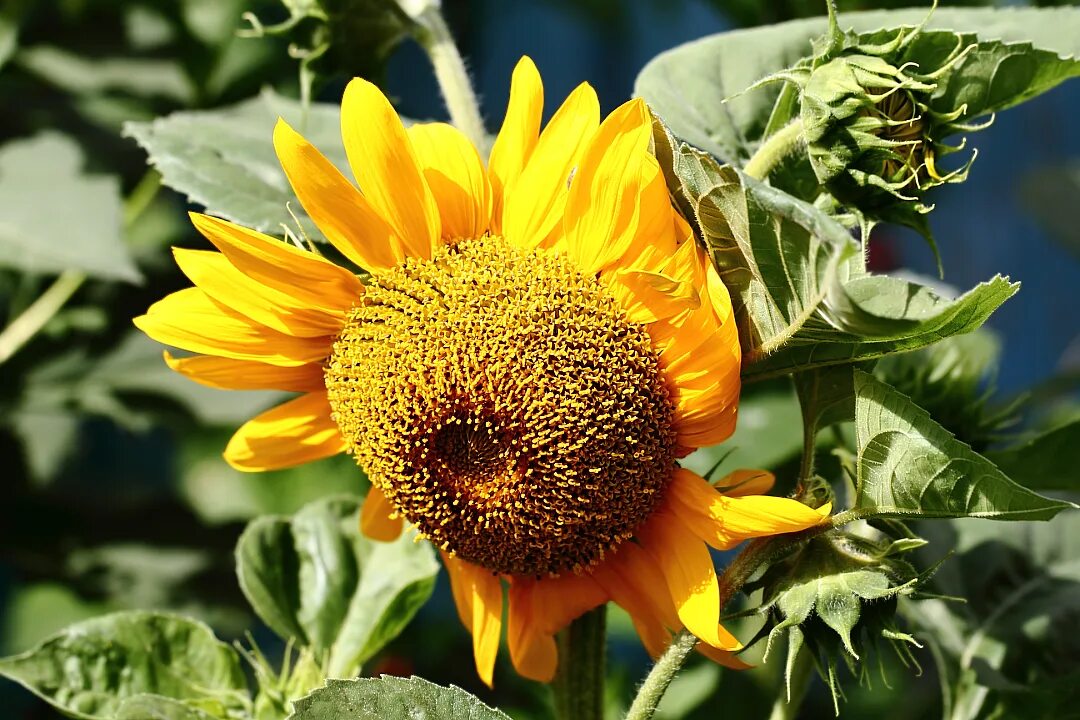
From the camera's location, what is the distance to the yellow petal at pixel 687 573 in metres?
0.64

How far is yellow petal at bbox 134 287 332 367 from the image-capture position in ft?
2.29

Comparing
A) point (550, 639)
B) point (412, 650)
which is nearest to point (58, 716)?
point (412, 650)

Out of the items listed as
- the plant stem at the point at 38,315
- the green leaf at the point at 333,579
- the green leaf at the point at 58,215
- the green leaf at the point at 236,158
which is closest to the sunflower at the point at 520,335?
the green leaf at the point at 236,158

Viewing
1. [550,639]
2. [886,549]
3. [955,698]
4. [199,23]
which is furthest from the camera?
[199,23]

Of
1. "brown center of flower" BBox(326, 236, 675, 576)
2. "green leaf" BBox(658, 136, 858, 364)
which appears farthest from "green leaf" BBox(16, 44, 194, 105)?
"green leaf" BBox(658, 136, 858, 364)

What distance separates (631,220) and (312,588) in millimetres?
448

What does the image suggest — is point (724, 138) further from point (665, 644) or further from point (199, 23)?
point (199, 23)

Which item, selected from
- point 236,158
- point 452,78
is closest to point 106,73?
point 236,158

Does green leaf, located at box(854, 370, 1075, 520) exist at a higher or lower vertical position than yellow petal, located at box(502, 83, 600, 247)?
lower

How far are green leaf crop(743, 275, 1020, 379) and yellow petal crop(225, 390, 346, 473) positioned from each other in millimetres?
296

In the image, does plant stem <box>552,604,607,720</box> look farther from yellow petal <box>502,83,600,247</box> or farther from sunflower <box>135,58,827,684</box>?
yellow petal <box>502,83,600,247</box>

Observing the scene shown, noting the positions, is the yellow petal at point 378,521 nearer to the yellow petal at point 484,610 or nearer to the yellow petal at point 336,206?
the yellow petal at point 484,610

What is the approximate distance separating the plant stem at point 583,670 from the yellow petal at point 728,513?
114mm

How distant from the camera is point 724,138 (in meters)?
0.82
